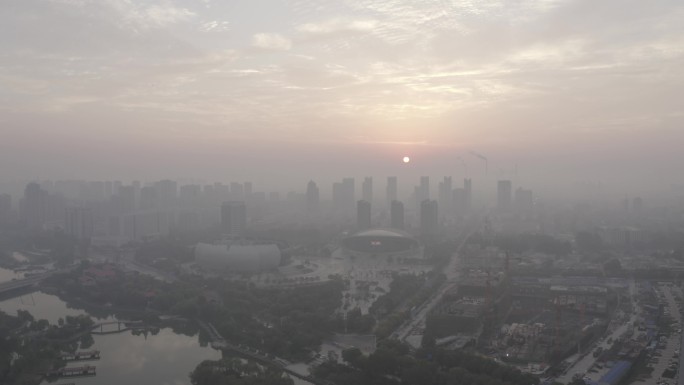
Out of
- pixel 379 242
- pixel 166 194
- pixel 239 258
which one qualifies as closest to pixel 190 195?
pixel 166 194

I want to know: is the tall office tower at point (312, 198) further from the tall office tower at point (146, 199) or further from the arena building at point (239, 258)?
the arena building at point (239, 258)

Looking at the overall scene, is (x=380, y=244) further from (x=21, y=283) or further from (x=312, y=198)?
(x=312, y=198)

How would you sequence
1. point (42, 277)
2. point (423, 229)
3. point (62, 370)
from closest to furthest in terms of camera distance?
point (62, 370) → point (42, 277) → point (423, 229)

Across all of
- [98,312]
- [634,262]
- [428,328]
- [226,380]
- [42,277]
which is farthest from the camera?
[634,262]

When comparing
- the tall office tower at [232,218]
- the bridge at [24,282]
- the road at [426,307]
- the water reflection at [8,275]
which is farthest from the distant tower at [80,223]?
the road at [426,307]

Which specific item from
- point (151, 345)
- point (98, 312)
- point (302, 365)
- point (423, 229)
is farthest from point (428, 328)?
point (423, 229)

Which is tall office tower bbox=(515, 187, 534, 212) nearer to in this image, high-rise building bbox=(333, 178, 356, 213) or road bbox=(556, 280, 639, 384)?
high-rise building bbox=(333, 178, 356, 213)

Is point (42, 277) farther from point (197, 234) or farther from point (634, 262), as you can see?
point (634, 262)
